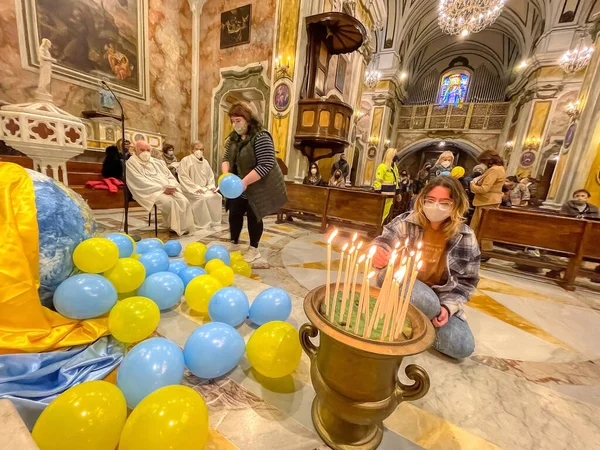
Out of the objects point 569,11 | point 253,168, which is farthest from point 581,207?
point 569,11

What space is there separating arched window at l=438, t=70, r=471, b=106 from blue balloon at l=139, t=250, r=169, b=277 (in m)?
21.1

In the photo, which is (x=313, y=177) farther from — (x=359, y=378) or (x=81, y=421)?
(x=81, y=421)

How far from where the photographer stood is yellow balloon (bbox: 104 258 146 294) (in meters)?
1.45

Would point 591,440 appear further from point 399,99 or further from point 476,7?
point 399,99

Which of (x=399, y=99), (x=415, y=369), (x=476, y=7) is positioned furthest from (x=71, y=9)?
(x=399, y=99)

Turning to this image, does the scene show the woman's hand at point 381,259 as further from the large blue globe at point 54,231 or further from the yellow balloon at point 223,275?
the large blue globe at point 54,231

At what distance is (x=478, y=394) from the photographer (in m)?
1.25

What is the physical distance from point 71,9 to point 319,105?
5686mm

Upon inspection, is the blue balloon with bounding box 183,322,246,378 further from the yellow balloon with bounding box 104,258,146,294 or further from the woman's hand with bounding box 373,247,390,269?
the woman's hand with bounding box 373,247,390,269

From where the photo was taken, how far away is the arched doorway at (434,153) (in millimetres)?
16023

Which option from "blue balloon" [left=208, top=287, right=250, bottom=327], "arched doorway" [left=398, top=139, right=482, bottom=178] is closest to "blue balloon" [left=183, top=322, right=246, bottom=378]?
"blue balloon" [left=208, top=287, right=250, bottom=327]

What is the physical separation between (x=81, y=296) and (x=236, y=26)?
26.5 ft

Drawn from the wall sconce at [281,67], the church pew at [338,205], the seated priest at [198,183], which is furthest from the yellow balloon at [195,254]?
the wall sconce at [281,67]

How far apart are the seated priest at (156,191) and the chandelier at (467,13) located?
9258mm
